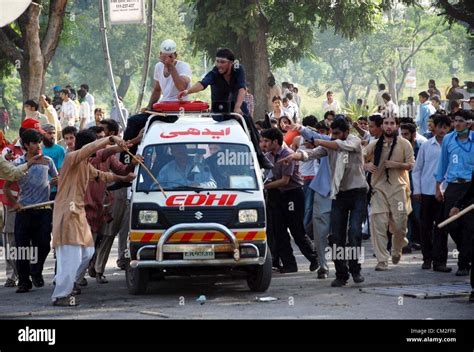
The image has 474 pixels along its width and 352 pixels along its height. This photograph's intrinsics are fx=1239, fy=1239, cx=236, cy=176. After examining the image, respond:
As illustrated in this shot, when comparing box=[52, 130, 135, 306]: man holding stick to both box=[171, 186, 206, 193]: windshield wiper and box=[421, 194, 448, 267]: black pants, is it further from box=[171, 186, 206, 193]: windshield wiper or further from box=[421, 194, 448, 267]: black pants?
box=[421, 194, 448, 267]: black pants

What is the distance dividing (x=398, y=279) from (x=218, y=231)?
278cm

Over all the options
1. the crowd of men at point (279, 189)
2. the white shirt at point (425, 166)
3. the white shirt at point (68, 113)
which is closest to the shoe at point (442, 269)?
the crowd of men at point (279, 189)

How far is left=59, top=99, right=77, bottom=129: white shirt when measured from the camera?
29234 mm

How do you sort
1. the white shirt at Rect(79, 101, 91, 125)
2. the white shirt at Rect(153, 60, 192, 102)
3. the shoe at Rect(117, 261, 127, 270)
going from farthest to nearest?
the white shirt at Rect(79, 101, 91, 125)
the shoe at Rect(117, 261, 127, 270)
the white shirt at Rect(153, 60, 192, 102)

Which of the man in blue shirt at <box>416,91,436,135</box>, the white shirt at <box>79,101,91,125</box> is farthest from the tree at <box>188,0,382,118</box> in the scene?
the man in blue shirt at <box>416,91,436,135</box>

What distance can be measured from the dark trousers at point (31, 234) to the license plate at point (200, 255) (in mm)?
2298

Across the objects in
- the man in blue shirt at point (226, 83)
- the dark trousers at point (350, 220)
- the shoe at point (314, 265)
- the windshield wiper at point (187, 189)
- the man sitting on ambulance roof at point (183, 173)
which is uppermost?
Result: the man in blue shirt at point (226, 83)

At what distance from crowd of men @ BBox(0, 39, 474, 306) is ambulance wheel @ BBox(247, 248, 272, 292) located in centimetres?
97

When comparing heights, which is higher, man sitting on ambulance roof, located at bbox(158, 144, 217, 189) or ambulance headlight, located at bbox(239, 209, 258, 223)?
man sitting on ambulance roof, located at bbox(158, 144, 217, 189)

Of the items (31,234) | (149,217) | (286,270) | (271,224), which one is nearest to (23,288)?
(31,234)

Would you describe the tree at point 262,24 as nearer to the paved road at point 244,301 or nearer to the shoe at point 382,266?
the shoe at point 382,266

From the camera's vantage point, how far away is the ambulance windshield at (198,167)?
1388cm

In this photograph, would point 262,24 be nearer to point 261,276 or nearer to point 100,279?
point 100,279
